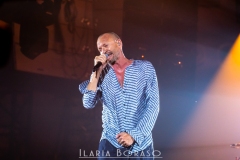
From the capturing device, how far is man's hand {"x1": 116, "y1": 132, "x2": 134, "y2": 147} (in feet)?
4.92

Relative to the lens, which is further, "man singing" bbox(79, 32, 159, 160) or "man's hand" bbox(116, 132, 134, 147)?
"man singing" bbox(79, 32, 159, 160)

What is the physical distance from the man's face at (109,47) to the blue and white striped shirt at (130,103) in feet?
0.30

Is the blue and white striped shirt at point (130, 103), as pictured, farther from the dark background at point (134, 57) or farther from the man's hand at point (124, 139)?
the dark background at point (134, 57)

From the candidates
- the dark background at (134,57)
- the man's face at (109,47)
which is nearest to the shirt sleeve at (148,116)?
the man's face at (109,47)

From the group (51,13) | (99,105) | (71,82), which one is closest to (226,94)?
(99,105)

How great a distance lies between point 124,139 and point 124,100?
224 millimetres

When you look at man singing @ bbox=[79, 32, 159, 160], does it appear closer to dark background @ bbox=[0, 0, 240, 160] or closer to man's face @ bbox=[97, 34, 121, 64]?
man's face @ bbox=[97, 34, 121, 64]

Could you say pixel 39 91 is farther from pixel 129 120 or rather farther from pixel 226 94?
pixel 226 94

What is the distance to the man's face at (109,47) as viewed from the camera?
1.74 meters

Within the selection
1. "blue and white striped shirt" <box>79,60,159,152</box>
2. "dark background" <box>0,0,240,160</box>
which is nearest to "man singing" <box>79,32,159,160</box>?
"blue and white striped shirt" <box>79,60,159,152</box>

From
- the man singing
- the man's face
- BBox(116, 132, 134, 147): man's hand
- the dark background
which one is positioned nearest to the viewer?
BBox(116, 132, 134, 147): man's hand

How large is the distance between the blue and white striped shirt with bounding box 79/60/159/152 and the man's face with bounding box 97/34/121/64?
9 cm

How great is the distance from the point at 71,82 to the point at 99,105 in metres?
0.38

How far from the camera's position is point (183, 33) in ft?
13.8
